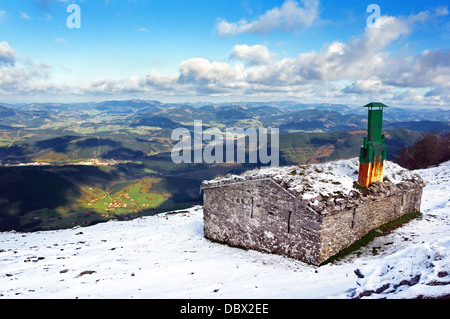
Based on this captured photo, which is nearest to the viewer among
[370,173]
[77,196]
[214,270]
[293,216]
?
[214,270]

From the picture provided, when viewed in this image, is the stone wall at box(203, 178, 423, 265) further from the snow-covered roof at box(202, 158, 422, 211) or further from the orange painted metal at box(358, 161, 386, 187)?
the orange painted metal at box(358, 161, 386, 187)

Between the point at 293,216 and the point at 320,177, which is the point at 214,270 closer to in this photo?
the point at 293,216

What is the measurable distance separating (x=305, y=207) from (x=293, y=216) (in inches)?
39.4

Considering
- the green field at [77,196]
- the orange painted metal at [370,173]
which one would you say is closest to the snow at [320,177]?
the orange painted metal at [370,173]

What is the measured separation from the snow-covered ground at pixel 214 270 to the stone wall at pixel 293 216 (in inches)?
29.1

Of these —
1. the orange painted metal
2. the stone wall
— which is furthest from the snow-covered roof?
the orange painted metal

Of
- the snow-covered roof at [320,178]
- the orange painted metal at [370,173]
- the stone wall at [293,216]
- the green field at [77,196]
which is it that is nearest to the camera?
the stone wall at [293,216]

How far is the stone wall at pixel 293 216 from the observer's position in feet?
41.0

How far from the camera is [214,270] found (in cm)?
1220

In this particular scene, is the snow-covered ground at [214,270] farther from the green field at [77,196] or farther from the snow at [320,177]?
the green field at [77,196]

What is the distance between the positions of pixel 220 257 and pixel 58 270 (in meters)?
8.87

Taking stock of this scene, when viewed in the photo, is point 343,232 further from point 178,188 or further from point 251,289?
point 178,188

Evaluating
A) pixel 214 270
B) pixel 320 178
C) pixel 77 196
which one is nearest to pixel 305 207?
pixel 320 178

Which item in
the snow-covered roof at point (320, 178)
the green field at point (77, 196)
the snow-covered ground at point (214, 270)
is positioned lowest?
the green field at point (77, 196)
